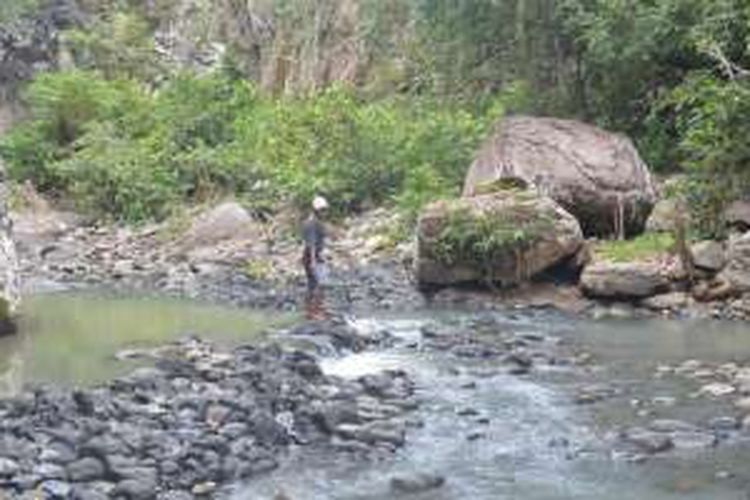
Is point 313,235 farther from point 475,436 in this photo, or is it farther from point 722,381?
point 475,436

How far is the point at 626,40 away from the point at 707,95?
3499 millimetres

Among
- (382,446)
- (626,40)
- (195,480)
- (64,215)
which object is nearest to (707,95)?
(626,40)

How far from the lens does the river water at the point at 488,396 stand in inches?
419

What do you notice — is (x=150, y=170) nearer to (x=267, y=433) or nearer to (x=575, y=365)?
(x=575, y=365)

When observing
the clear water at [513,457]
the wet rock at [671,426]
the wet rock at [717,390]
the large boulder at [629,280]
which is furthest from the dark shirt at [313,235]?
the wet rock at [671,426]

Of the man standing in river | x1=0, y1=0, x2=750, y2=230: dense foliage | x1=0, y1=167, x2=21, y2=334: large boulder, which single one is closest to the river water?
x1=0, y1=167, x2=21, y2=334: large boulder

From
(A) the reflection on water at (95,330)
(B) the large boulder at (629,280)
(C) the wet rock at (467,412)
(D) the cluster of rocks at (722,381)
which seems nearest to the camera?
(D) the cluster of rocks at (722,381)

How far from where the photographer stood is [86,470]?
10.6 m

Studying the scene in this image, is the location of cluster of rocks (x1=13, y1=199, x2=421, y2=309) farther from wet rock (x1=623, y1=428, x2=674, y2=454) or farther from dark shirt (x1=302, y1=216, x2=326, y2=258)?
wet rock (x1=623, y1=428, x2=674, y2=454)

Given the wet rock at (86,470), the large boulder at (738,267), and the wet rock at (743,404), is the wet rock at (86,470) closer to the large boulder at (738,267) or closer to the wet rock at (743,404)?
the wet rock at (743,404)

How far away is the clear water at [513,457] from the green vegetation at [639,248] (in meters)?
4.32

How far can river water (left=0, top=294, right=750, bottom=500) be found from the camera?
10.6 m

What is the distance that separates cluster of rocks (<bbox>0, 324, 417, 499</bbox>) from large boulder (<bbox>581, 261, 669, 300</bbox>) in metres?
6.09

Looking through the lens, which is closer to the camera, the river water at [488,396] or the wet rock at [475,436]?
the river water at [488,396]
